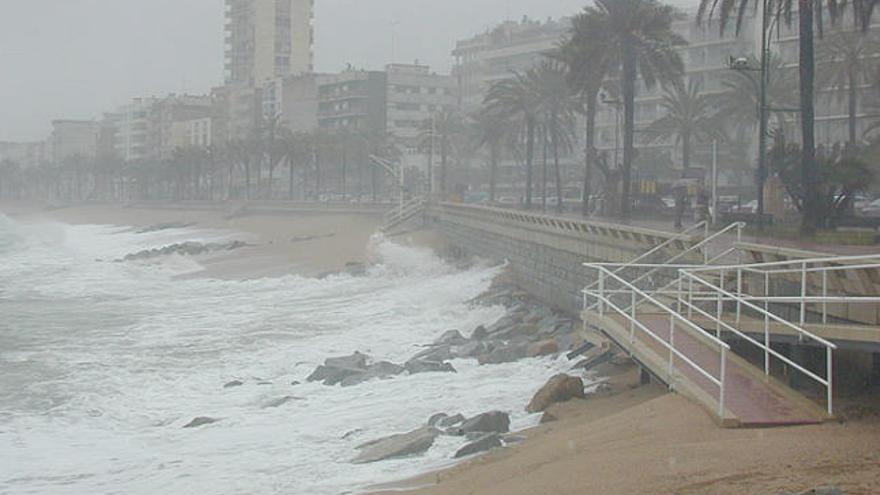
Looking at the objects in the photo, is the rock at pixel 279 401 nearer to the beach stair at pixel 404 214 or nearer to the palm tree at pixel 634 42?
the palm tree at pixel 634 42

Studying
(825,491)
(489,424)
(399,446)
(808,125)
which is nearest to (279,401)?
(399,446)

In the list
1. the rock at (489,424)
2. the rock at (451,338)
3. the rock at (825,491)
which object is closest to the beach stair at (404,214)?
the rock at (451,338)

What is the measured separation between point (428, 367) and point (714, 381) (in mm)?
10130

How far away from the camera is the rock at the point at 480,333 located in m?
24.3

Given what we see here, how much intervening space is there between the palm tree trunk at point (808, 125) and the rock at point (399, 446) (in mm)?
14124

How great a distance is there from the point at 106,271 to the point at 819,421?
4961 cm

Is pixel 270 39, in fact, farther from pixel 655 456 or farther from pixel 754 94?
pixel 655 456

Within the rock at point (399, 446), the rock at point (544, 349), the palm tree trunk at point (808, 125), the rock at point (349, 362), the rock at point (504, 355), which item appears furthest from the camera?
the palm tree trunk at point (808, 125)

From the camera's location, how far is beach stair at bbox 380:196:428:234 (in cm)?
6128

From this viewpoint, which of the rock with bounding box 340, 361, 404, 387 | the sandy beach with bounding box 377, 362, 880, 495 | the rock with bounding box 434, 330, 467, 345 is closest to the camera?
the sandy beach with bounding box 377, 362, 880, 495

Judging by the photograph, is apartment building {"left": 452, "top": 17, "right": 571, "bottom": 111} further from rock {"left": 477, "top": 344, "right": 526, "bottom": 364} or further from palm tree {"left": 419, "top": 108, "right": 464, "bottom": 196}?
rock {"left": 477, "top": 344, "right": 526, "bottom": 364}

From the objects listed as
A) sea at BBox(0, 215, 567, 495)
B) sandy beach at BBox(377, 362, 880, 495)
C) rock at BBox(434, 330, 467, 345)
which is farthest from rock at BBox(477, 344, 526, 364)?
sandy beach at BBox(377, 362, 880, 495)

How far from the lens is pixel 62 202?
18325 centimetres

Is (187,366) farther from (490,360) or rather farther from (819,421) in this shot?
(819,421)
